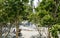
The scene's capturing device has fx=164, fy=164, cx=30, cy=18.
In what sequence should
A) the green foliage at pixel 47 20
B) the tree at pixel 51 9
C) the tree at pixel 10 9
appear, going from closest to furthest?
the tree at pixel 10 9
the green foliage at pixel 47 20
the tree at pixel 51 9

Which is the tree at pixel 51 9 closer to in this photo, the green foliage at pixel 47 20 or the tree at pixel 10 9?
the green foliage at pixel 47 20

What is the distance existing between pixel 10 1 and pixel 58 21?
6.54ft

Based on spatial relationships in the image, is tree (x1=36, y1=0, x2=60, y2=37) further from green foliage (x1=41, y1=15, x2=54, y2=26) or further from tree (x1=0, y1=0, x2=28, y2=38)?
tree (x1=0, y1=0, x2=28, y2=38)

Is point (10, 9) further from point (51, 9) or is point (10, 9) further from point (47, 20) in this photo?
point (51, 9)

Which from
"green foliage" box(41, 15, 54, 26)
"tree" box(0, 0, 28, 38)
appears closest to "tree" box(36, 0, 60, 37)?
"green foliage" box(41, 15, 54, 26)

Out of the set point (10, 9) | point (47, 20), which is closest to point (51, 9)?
point (47, 20)

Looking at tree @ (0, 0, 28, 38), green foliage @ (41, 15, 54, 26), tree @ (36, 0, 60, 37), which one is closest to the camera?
tree @ (0, 0, 28, 38)

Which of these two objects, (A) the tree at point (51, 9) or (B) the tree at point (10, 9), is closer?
(B) the tree at point (10, 9)

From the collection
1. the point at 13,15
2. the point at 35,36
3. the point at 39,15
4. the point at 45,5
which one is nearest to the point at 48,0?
the point at 45,5

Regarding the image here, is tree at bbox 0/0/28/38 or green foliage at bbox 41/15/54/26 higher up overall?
tree at bbox 0/0/28/38

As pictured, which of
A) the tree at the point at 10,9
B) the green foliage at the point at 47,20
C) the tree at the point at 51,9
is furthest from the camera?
the tree at the point at 51,9

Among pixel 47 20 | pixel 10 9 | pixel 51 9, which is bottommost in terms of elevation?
pixel 47 20

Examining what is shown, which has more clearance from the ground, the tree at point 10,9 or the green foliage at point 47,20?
the tree at point 10,9

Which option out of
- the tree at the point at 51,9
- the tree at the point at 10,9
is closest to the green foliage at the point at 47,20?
the tree at the point at 51,9
